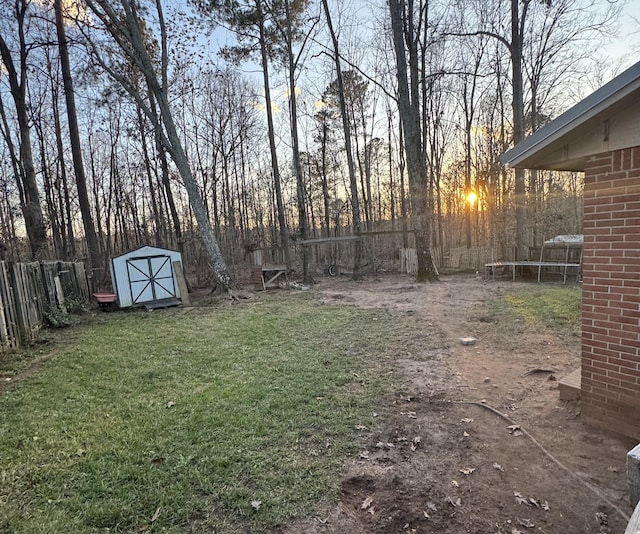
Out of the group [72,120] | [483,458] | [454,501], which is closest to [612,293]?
[483,458]

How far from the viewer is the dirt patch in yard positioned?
2139 mm

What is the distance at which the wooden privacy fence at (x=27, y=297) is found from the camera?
236 inches

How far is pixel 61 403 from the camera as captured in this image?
13.0 feet

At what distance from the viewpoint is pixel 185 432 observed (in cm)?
321

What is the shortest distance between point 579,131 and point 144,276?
11.7 m

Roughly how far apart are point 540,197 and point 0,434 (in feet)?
78.0

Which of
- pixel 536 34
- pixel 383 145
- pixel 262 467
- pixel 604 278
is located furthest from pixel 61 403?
pixel 383 145

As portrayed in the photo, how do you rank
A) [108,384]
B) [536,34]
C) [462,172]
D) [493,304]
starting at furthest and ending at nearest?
[462,172] < [536,34] < [493,304] < [108,384]

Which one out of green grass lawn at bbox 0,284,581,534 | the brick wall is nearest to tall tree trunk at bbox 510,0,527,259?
green grass lawn at bbox 0,284,581,534

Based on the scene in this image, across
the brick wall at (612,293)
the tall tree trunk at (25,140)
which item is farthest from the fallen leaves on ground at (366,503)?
the tall tree trunk at (25,140)

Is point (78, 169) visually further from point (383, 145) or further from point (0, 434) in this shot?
point (383, 145)

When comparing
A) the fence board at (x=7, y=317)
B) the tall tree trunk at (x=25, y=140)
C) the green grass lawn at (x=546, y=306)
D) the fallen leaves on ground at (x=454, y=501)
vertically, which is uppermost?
the tall tree trunk at (x=25, y=140)

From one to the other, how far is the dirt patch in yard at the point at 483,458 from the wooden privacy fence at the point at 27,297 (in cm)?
662

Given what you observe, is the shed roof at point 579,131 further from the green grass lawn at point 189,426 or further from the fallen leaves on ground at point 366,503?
the fallen leaves on ground at point 366,503
